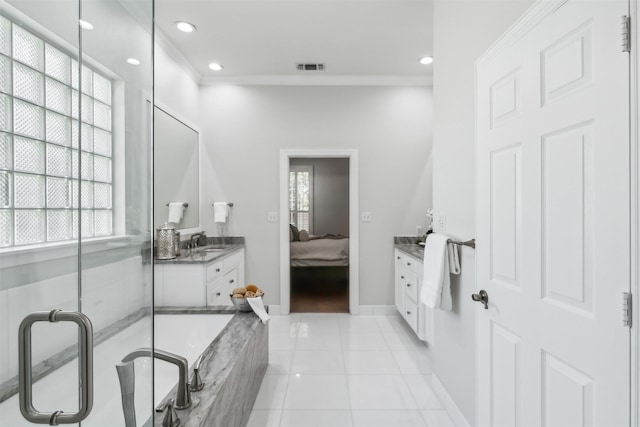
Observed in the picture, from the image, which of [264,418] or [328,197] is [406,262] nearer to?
[264,418]

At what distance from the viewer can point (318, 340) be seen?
3.21 meters

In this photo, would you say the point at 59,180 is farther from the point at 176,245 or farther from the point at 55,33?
the point at 176,245

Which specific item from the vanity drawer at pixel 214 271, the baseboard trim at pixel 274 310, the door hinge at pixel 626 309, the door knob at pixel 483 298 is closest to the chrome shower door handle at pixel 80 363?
the door hinge at pixel 626 309

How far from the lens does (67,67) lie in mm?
646

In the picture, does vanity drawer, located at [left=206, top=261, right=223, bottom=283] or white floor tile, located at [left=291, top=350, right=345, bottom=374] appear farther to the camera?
vanity drawer, located at [left=206, top=261, right=223, bottom=283]

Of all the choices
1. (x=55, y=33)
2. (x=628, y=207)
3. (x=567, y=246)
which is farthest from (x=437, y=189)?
(x=55, y=33)

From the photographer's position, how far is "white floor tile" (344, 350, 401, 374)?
2568 mm

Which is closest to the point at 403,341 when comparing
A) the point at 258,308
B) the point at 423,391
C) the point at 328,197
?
the point at 423,391

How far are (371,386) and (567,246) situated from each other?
1776 mm

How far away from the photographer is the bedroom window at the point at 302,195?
7.36 meters

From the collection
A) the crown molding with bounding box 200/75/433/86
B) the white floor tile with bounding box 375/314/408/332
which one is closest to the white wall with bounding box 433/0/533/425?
the white floor tile with bounding box 375/314/408/332

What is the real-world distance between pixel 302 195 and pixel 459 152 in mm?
5657

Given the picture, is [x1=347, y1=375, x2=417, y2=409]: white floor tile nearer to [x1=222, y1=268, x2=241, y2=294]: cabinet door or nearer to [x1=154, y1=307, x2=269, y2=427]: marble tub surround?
[x1=154, y1=307, x2=269, y2=427]: marble tub surround

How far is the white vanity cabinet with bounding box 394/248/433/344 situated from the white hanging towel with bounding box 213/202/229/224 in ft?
6.92
